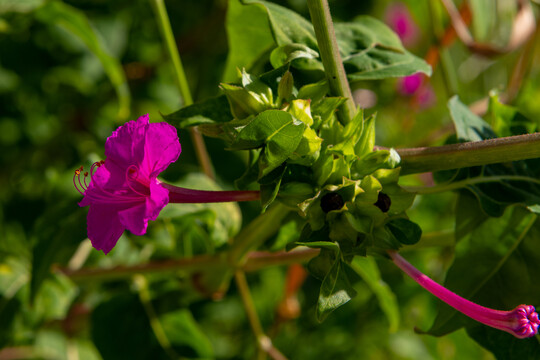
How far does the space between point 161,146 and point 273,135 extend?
0.12m

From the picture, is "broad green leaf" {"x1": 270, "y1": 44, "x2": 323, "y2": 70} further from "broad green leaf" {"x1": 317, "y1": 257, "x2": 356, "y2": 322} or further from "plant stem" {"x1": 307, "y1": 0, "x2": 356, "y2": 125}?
"broad green leaf" {"x1": 317, "y1": 257, "x2": 356, "y2": 322}

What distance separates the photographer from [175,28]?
1.75 metres

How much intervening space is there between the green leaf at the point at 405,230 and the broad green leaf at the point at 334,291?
8cm

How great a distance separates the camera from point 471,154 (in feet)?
2.01

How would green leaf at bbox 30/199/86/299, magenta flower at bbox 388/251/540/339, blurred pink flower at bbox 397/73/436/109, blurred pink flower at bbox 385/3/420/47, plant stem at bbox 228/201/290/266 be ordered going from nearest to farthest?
magenta flower at bbox 388/251/540/339 → plant stem at bbox 228/201/290/266 → green leaf at bbox 30/199/86/299 → blurred pink flower at bbox 397/73/436/109 → blurred pink flower at bbox 385/3/420/47

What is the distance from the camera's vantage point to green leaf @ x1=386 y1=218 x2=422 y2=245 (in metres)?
0.65

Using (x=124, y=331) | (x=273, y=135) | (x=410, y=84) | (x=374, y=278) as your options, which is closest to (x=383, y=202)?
(x=273, y=135)

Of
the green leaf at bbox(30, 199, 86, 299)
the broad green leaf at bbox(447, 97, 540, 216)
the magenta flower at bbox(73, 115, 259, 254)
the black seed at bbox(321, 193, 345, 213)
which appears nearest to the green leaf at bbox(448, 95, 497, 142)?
the broad green leaf at bbox(447, 97, 540, 216)

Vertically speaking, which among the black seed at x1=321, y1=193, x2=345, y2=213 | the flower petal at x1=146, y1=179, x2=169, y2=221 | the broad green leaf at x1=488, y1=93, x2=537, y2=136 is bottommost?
the broad green leaf at x1=488, y1=93, x2=537, y2=136

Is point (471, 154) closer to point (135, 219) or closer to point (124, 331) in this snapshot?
point (135, 219)

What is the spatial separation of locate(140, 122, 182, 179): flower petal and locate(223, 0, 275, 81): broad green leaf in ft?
0.96

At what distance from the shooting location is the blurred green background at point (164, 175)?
3.59 ft

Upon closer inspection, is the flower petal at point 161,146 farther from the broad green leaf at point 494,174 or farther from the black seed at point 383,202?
the broad green leaf at point 494,174

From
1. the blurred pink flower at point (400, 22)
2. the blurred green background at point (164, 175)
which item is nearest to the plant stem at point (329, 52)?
the blurred green background at point (164, 175)
